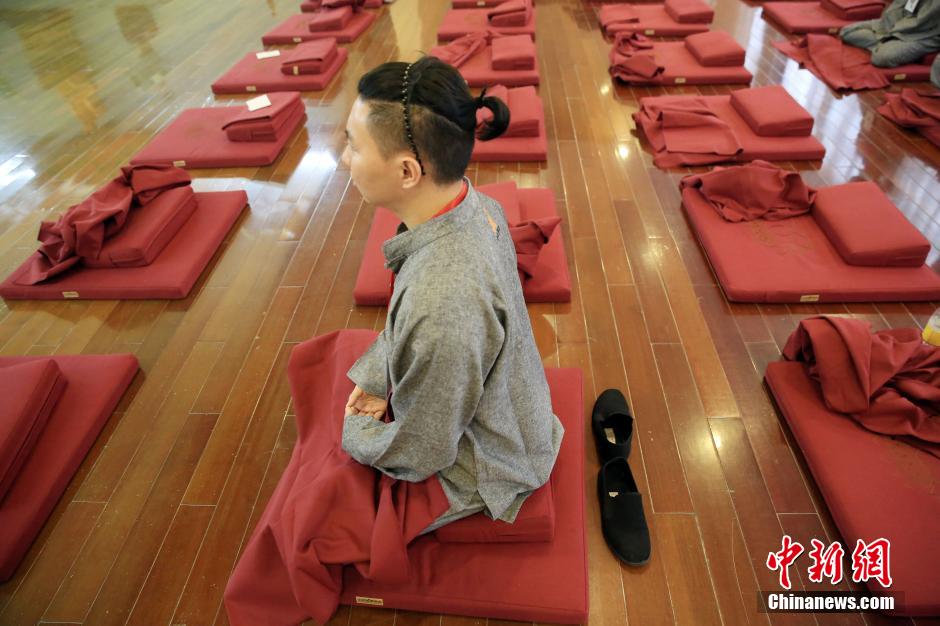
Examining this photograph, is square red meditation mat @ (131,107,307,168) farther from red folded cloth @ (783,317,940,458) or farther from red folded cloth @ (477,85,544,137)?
red folded cloth @ (783,317,940,458)

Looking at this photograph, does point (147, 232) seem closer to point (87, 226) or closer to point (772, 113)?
point (87, 226)

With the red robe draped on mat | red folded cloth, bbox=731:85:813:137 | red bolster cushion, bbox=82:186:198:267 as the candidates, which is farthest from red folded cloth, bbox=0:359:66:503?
red folded cloth, bbox=731:85:813:137

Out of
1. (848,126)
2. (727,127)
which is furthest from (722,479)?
(848,126)

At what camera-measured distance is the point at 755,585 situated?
170 cm

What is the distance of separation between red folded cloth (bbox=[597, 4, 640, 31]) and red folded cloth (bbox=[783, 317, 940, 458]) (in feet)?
15.8

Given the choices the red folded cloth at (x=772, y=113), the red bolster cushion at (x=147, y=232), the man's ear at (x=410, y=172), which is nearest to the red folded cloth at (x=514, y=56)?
the red folded cloth at (x=772, y=113)

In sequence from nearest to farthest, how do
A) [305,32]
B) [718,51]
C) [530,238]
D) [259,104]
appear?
[530,238] → [259,104] → [718,51] → [305,32]

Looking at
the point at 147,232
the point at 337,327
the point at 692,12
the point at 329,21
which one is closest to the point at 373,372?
the point at 337,327

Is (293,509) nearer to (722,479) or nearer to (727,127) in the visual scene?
(722,479)

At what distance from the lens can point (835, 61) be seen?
480cm

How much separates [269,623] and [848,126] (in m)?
4.82

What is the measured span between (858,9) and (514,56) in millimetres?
3632

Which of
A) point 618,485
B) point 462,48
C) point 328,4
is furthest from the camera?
point 328,4

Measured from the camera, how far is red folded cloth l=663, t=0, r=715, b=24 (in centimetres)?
562
